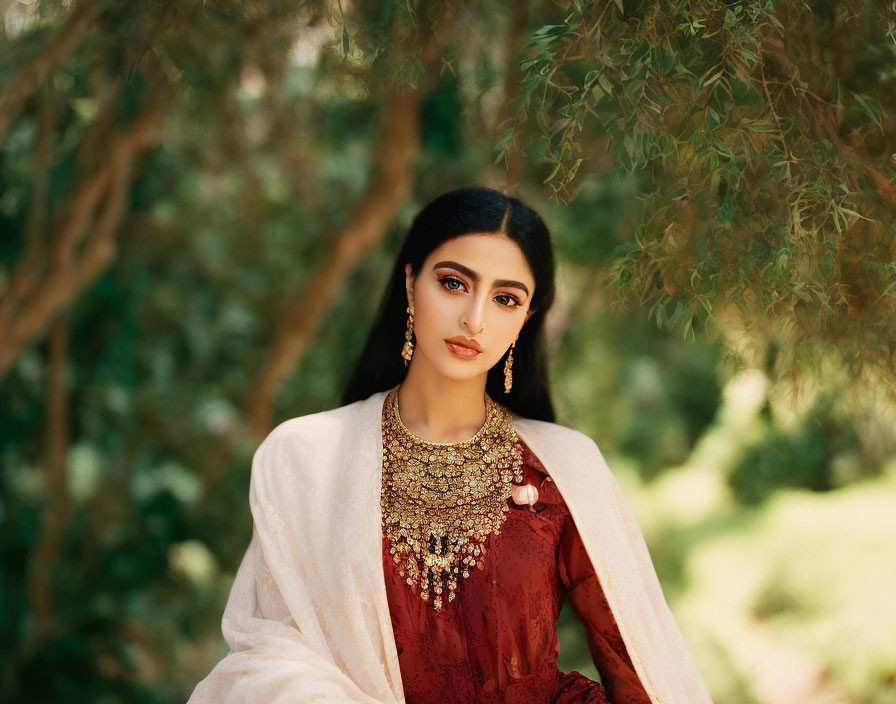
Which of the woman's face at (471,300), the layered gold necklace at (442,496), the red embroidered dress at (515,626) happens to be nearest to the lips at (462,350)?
the woman's face at (471,300)

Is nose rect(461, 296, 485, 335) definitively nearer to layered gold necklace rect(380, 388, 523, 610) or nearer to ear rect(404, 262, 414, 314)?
ear rect(404, 262, 414, 314)

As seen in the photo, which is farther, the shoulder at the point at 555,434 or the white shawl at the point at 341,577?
the shoulder at the point at 555,434

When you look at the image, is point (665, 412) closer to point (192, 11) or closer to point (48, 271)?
point (48, 271)

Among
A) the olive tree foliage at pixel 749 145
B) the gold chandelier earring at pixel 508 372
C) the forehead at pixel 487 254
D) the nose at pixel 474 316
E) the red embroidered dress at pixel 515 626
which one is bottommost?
the red embroidered dress at pixel 515 626

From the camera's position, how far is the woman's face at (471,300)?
88.7 inches

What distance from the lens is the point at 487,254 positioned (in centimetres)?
226

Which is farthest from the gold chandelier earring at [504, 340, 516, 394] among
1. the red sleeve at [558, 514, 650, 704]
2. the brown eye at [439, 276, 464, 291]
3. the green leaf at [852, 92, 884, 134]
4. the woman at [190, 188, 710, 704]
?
the green leaf at [852, 92, 884, 134]

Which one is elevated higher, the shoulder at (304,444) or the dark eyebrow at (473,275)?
the dark eyebrow at (473,275)

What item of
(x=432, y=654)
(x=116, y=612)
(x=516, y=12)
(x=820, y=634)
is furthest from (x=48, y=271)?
(x=820, y=634)

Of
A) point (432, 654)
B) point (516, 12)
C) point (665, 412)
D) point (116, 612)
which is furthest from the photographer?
Result: point (665, 412)

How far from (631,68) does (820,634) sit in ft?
14.7

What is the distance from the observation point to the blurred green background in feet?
6.79

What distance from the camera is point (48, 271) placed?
4590mm

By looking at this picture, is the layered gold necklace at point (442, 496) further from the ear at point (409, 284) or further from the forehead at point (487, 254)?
the forehead at point (487, 254)
